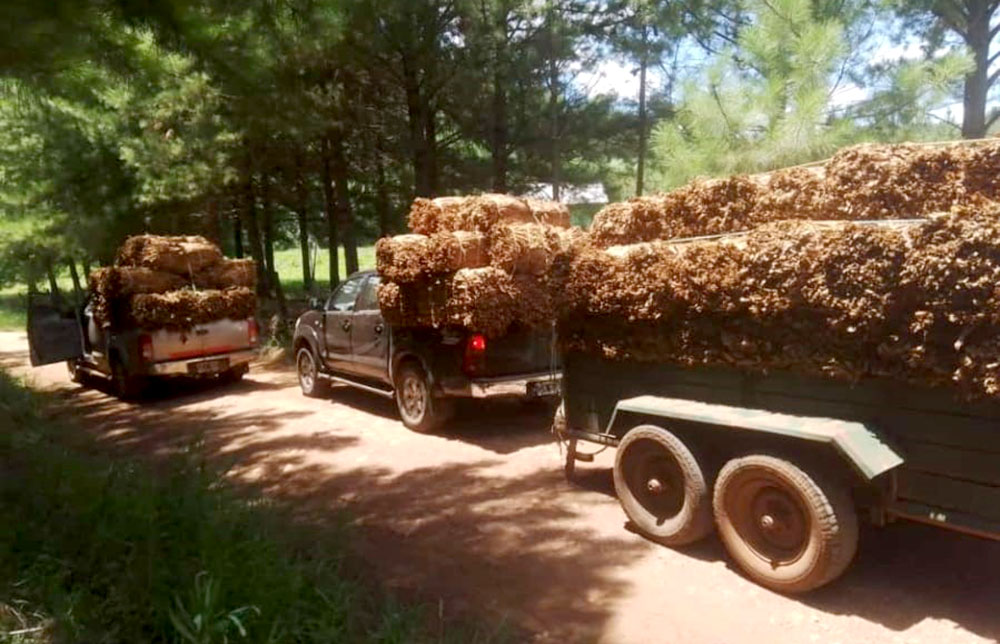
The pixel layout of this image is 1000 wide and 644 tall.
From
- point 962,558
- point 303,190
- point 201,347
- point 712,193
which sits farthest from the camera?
point 303,190

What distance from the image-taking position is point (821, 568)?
3889 millimetres

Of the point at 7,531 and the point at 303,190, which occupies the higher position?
the point at 303,190

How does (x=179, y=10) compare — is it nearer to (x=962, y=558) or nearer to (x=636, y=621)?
(x=636, y=621)

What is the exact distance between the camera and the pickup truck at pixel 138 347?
10.8 m

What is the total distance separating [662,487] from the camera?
16.2ft

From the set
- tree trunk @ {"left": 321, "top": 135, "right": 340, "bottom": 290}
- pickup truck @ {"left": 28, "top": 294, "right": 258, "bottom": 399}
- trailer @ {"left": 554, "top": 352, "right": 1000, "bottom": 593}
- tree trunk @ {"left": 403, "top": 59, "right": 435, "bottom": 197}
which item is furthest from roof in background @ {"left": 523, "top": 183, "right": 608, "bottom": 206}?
trailer @ {"left": 554, "top": 352, "right": 1000, "bottom": 593}

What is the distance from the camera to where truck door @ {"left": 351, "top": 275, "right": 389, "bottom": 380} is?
29.3 ft

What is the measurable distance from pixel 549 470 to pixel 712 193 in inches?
113

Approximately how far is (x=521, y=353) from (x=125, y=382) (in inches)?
269

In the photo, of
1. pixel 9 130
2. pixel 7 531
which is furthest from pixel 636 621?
pixel 9 130

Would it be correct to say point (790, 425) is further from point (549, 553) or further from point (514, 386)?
point (514, 386)

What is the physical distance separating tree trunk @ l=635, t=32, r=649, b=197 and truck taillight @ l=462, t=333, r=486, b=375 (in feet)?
17.3

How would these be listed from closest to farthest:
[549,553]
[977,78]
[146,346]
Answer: [549,553] < [977,78] < [146,346]

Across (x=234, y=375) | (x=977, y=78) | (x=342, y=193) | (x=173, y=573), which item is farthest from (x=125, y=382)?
(x=977, y=78)
